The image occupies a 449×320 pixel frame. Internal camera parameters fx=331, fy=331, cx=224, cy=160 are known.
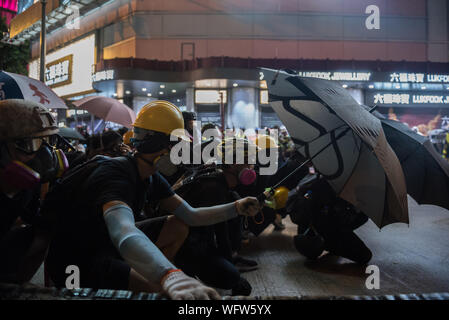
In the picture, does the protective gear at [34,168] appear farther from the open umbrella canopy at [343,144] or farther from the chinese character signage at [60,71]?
the chinese character signage at [60,71]

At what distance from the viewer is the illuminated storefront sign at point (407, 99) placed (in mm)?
22531

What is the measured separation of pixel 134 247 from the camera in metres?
1.46

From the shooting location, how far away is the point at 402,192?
2602 millimetres

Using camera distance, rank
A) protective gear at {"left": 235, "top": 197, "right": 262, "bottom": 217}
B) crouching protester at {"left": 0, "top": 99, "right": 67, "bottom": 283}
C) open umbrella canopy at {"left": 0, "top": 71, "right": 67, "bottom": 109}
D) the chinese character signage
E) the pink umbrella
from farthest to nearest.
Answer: the chinese character signage
the pink umbrella
open umbrella canopy at {"left": 0, "top": 71, "right": 67, "bottom": 109}
protective gear at {"left": 235, "top": 197, "right": 262, "bottom": 217}
crouching protester at {"left": 0, "top": 99, "right": 67, "bottom": 283}

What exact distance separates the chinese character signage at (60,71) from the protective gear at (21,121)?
3281 centimetres

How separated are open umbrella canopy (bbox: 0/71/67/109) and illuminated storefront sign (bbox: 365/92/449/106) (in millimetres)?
22331

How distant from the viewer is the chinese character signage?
30969 millimetres

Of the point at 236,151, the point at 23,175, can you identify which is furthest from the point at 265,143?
the point at 23,175

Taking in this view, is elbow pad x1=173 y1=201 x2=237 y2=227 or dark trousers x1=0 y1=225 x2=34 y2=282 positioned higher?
elbow pad x1=173 y1=201 x2=237 y2=227

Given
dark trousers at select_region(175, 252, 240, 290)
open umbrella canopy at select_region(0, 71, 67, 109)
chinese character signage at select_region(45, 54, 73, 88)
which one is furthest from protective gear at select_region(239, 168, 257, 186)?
chinese character signage at select_region(45, 54, 73, 88)

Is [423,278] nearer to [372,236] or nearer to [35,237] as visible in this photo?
[372,236]

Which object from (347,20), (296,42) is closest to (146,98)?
(296,42)

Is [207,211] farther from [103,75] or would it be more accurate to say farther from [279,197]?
[103,75]

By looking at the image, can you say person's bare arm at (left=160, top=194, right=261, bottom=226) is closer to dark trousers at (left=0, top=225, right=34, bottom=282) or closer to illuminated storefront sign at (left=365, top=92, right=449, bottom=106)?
dark trousers at (left=0, top=225, right=34, bottom=282)
